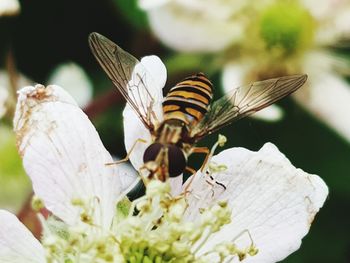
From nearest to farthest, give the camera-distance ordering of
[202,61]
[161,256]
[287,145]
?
[161,256], [202,61], [287,145]

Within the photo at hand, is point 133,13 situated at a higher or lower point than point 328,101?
higher

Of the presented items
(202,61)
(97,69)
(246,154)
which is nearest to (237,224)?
(246,154)

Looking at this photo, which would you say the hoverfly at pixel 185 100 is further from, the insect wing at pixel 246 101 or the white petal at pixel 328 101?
the white petal at pixel 328 101

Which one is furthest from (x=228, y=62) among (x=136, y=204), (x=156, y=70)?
(x=136, y=204)

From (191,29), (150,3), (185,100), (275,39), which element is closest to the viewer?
(185,100)

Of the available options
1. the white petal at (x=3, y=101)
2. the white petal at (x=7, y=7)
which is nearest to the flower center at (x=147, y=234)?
the white petal at (x=3, y=101)

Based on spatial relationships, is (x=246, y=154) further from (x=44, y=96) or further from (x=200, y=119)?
(x=44, y=96)

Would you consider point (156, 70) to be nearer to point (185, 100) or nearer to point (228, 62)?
Answer: point (185, 100)
